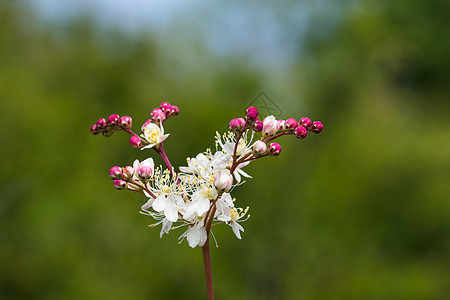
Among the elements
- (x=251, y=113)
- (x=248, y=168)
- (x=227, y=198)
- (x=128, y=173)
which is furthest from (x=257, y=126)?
Result: (x=248, y=168)

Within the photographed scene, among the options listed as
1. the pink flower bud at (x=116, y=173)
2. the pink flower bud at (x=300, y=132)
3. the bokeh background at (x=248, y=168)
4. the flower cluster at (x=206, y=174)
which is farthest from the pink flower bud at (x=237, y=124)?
the bokeh background at (x=248, y=168)

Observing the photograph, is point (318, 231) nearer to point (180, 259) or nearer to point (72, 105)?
point (180, 259)

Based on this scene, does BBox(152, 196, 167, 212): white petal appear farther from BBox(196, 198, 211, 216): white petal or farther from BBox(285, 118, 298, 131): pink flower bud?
BBox(285, 118, 298, 131): pink flower bud

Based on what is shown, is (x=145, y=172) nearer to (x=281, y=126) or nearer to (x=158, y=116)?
(x=158, y=116)

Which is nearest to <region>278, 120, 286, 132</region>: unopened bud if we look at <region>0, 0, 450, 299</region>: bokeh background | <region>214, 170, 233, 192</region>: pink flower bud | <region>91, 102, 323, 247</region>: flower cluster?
<region>91, 102, 323, 247</region>: flower cluster

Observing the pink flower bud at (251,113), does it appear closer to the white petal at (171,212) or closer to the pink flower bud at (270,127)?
the pink flower bud at (270,127)

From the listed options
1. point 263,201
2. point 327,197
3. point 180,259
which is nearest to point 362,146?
point 327,197
